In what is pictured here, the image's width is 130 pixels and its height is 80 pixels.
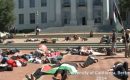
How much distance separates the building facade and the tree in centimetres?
1313

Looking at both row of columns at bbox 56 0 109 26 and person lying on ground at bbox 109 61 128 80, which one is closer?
person lying on ground at bbox 109 61 128 80

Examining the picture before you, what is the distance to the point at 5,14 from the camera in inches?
2731

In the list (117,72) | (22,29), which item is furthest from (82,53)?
(22,29)

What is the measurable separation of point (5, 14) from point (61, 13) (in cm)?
1776

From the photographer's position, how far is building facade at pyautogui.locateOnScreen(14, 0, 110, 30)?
8244 centimetres

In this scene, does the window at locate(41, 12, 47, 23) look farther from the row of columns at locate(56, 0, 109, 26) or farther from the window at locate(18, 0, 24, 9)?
the window at locate(18, 0, 24, 9)

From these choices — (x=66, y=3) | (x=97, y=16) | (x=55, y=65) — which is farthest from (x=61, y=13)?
(x=55, y=65)

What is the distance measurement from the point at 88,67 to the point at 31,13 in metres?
65.8

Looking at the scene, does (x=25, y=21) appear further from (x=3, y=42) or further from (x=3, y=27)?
(x=3, y=42)

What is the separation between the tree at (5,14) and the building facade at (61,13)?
43.1 feet

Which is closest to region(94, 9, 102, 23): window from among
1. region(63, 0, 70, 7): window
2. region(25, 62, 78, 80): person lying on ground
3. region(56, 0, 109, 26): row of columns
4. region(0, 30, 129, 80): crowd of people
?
region(56, 0, 109, 26): row of columns

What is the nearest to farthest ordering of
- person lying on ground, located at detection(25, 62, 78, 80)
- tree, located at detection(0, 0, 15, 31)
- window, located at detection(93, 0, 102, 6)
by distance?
person lying on ground, located at detection(25, 62, 78, 80)
tree, located at detection(0, 0, 15, 31)
window, located at detection(93, 0, 102, 6)

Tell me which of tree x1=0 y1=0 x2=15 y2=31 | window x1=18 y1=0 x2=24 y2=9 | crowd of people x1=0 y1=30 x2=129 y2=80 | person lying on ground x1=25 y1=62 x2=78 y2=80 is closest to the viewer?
crowd of people x1=0 y1=30 x2=129 y2=80

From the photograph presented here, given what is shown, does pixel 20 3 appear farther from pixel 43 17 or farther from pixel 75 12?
pixel 75 12
